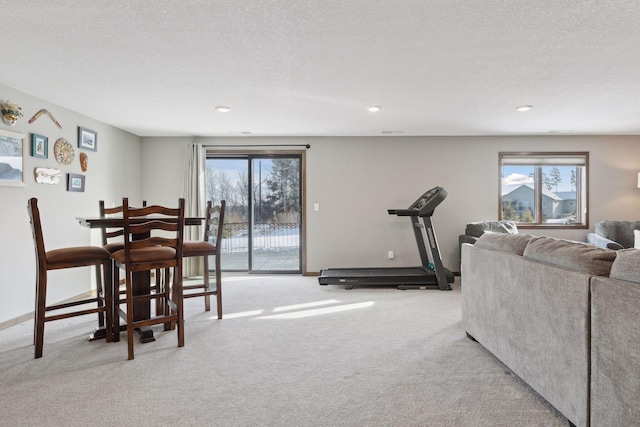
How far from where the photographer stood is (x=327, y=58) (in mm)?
2617

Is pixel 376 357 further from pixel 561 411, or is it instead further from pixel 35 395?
pixel 35 395

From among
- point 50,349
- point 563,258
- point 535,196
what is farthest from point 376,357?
point 535,196

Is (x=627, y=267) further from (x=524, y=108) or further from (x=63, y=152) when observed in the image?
(x=63, y=152)

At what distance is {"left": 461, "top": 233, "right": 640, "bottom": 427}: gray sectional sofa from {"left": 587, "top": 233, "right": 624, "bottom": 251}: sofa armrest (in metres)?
3.55

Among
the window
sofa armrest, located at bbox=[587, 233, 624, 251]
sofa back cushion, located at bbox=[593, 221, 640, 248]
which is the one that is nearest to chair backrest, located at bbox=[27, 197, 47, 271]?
the window

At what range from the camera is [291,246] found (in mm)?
5668

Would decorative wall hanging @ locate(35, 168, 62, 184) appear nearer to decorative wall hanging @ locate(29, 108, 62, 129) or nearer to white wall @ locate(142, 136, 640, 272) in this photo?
decorative wall hanging @ locate(29, 108, 62, 129)

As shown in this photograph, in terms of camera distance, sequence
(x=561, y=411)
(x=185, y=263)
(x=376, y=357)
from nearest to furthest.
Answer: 1. (x=561, y=411)
2. (x=376, y=357)
3. (x=185, y=263)

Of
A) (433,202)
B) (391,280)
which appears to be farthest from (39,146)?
(433,202)

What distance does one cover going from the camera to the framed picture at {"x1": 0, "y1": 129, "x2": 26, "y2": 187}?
3.18 metres

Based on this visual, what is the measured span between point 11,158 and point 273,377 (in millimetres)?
3207

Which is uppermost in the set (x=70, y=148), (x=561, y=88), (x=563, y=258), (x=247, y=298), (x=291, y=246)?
(x=561, y=88)

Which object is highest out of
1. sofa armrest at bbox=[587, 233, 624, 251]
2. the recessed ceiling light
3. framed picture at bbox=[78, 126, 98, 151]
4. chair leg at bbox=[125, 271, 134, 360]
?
the recessed ceiling light

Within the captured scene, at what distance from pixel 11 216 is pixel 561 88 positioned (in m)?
5.33
